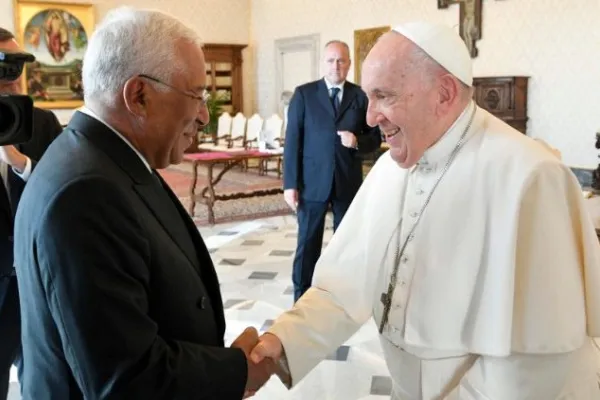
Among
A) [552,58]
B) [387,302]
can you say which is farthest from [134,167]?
[552,58]

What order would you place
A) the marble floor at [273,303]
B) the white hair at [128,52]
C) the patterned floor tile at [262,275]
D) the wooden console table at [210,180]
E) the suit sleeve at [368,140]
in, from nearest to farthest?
1. the white hair at [128,52]
2. the marble floor at [273,303]
3. the suit sleeve at [368,140]
4. the patterned floor tile at [262,275]
5. the wooden console table at [210,180]

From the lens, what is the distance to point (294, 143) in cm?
435

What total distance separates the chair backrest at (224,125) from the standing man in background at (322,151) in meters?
8.59

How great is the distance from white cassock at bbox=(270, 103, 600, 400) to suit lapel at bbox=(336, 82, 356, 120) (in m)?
2.44

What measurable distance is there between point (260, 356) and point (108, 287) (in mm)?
646

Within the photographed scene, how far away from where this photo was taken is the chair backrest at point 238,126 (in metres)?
12.6

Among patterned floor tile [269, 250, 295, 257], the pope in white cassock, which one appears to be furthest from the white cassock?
patterned floor tile [269, 250, 295, 257]

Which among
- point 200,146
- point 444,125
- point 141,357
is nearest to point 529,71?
point 200,146

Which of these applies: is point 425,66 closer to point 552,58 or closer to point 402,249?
point 402,249

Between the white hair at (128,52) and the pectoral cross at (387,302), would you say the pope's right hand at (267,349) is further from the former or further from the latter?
the white hair at (128,52)

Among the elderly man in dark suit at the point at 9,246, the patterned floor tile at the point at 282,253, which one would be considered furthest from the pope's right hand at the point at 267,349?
the patterned floor tile at the point at 282,253

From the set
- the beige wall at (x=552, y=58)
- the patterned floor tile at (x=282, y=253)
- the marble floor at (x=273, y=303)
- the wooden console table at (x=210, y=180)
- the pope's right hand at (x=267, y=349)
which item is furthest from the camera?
the beige wall at (x=552, y=58)

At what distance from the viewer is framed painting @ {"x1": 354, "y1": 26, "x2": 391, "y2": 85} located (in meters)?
11.1

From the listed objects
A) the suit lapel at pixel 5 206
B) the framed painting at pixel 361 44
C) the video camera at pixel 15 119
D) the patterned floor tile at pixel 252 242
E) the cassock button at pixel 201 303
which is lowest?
the patterned floor tile at pixel 252 242
